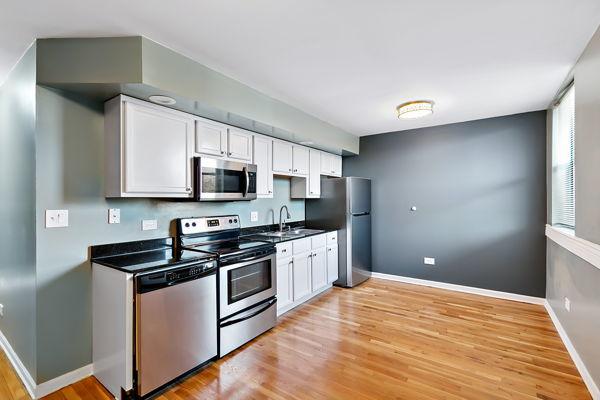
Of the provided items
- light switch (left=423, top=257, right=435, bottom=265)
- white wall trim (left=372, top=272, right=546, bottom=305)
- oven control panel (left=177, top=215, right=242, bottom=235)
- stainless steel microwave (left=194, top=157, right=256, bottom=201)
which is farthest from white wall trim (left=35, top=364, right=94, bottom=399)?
light switch (left=423, top=257, right=435, bottom=265)

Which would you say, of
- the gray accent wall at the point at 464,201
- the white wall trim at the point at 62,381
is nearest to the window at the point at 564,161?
the gray accent wall at the point at 464,201

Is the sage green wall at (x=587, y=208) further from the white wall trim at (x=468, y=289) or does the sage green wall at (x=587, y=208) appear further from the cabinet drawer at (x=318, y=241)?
the cabinet drawer at (x=318, y=241)

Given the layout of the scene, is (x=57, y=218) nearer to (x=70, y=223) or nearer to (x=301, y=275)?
(x=70, y=223)

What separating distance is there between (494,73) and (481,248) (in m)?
2.44

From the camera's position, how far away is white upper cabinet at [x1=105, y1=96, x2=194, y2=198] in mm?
2146

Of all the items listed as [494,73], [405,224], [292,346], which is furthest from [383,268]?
[494,73]

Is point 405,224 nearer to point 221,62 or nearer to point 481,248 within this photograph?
point 481,248

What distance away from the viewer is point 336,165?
4996mm

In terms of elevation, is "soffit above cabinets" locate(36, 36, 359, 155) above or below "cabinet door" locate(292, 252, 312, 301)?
above

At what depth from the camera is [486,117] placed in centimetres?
393

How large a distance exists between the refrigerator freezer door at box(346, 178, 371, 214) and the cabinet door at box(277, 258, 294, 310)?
1.45 metres

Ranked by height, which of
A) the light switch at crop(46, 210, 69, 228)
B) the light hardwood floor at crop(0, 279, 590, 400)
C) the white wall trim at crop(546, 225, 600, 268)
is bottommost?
the light hardwood floor at crop(0, 279, 590, 400)

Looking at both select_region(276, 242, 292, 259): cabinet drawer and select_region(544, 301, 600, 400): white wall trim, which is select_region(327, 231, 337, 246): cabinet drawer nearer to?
select_region(276, 242, 292, 259): cabinet drawer

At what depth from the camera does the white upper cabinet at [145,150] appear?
7.04ft
